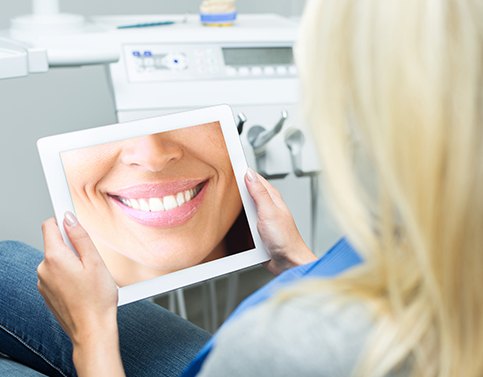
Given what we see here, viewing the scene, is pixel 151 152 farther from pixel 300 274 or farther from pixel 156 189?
pixel 300 274

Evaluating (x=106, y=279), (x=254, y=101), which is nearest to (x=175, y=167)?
(x=106, y=279)

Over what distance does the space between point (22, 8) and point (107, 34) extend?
369 mm

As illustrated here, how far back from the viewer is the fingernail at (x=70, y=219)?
2.83 ft

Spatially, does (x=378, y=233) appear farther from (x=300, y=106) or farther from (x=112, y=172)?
(x=112, y=172)

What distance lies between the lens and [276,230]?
37.7 inches

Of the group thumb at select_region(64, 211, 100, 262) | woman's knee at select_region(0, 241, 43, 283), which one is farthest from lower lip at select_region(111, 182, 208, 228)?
woman's knee at select_region(0, 241, 43, 283)

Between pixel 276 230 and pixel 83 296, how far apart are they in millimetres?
261

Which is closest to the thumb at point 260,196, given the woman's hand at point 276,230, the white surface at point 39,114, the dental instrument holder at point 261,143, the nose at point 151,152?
the woman's hand at point 276,230

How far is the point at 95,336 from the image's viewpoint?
2.67ft

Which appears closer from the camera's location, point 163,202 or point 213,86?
point 163,202

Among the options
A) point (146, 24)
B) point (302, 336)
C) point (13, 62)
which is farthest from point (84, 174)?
point (146, 24)

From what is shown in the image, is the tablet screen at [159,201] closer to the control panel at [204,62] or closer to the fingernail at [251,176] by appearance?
the fingernail at [251,176]

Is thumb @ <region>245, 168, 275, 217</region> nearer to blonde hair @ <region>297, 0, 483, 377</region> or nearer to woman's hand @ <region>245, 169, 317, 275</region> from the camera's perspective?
woman's hand @ <region>245, 169, 317, 275</region>

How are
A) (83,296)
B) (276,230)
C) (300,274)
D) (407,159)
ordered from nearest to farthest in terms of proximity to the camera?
(407,159), (300,274), (83,296), (276,230)
